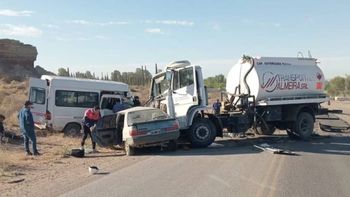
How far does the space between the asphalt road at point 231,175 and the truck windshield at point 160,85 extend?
10.9 ft

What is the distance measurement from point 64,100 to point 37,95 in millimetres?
1166

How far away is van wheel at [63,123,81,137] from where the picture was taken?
74.7 ft

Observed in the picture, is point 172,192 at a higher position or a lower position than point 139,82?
lower

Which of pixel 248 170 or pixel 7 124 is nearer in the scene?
pixel 248 170

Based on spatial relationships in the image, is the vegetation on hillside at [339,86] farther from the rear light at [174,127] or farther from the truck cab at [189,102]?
the rear light at [174,127]

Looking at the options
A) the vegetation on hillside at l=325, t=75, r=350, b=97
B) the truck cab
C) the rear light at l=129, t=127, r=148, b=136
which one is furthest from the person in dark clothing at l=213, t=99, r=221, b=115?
the vegetation on hillside at l=325, t=75, r=350, b=97

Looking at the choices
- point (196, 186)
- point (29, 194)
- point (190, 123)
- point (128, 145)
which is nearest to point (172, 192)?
point (196, 186)

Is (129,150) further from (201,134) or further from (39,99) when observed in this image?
(39,99)

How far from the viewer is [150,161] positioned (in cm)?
1462

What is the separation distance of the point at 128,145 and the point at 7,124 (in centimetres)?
1357

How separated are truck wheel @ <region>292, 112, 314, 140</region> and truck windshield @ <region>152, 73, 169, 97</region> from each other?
5.61 metres

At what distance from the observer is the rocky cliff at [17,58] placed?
63.3 m

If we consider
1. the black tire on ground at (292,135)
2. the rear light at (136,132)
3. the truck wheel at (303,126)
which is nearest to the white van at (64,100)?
the rear light at (136,132)

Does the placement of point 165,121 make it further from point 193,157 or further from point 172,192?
point 172,192
